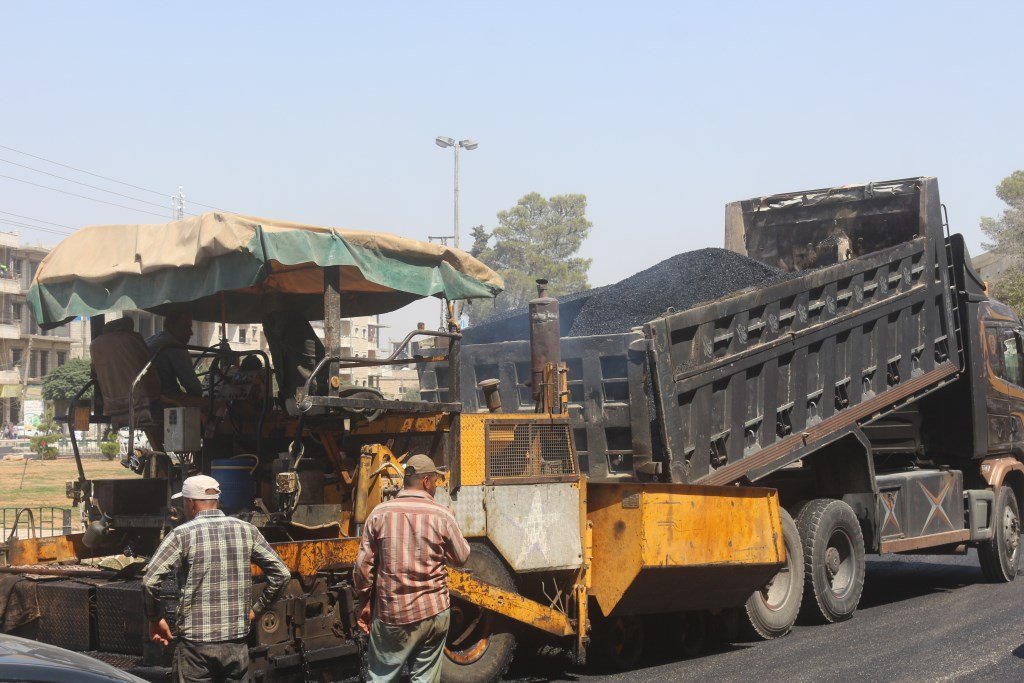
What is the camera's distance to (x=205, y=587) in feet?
17.3

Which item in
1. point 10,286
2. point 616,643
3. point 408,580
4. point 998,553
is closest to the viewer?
point 408,580

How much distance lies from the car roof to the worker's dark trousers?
1.24m

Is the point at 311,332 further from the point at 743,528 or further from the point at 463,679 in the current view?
the point at 743,528

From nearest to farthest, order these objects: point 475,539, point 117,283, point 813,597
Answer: point 117,283, point 475,539, point 813,597

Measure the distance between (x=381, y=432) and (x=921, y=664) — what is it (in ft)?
12.6

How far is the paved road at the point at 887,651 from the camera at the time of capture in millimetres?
7699

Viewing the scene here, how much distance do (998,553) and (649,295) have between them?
534cm

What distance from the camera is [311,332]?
289 inches

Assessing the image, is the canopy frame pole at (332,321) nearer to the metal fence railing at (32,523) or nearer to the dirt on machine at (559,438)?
the dirt on machine at (559,438)

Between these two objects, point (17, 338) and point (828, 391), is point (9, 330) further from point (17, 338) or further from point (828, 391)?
point (828, 391)

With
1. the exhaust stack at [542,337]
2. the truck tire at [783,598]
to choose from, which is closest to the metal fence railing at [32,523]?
the exhaust stack at [542,337]

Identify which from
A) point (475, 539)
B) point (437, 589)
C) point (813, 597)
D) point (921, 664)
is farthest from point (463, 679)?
point (813, 597)

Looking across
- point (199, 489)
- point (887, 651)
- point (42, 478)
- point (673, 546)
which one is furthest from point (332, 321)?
point (42, 478)

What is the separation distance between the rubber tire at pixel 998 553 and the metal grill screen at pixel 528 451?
654 cm
